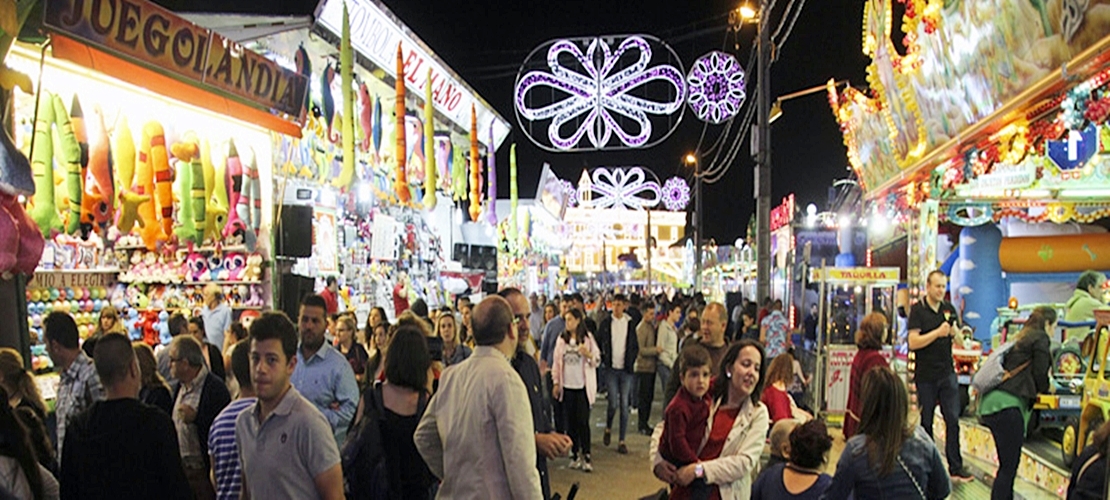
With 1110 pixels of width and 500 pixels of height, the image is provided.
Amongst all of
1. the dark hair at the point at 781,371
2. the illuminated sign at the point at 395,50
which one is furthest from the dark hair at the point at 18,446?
the illuminated sign at the point at 395,50

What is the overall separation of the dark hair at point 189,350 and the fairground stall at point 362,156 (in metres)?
5.16

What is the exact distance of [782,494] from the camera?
13.1 ft

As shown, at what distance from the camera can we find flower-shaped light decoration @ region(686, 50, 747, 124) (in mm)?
20453

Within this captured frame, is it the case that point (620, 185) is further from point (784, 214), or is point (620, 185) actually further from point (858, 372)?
point (858, 372)

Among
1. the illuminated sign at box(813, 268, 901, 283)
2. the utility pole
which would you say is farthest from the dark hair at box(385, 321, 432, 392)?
the utility pole

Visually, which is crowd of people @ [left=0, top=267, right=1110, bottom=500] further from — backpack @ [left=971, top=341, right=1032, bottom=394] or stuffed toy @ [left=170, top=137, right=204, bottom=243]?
stuffed toy @ [left=170, top=137, right=204, bottom=243]

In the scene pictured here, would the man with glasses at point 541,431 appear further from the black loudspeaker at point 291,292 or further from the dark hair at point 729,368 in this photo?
the black loudspeaker at point 291,292

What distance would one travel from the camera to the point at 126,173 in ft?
27.6

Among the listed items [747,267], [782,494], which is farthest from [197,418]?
[747,267]

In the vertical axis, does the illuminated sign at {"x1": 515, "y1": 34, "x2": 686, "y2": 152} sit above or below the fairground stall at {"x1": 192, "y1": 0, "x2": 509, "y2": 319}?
above

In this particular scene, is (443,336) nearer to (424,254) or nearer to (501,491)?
(501,491)

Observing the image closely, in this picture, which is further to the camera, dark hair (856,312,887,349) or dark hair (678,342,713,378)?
dark hair (856,312,887,349)

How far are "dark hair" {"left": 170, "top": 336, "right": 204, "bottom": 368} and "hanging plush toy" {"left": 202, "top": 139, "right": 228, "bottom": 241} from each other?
4.61 metres

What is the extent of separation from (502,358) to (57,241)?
8240 millimetres
